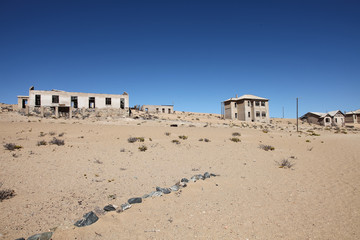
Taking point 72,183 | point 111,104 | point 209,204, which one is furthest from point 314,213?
point 111,104

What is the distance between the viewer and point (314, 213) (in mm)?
4645

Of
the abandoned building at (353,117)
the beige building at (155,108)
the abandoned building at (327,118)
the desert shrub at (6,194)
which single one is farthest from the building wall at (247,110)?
the desert shrub at (6,194)

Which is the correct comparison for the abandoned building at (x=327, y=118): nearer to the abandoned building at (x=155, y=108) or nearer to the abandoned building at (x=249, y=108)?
the abandoned building at (x=249, y=108)

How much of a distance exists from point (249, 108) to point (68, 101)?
39950 mm

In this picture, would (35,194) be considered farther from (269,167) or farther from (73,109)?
(73,109)

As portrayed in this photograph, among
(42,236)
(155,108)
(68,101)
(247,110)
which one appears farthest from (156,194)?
(155,108)

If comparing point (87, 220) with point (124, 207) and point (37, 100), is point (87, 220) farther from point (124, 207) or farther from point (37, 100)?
point (37, 100)

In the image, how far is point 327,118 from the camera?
53.5 m

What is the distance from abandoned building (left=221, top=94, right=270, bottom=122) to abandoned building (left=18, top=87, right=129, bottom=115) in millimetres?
27962

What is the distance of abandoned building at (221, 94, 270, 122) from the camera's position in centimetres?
4862

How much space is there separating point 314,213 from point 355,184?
3.53 meters

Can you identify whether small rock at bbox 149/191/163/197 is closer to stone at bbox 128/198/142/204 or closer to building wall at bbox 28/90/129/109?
stone at bbox 128/198/142/204

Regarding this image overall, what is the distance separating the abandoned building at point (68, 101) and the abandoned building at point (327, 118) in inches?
2007

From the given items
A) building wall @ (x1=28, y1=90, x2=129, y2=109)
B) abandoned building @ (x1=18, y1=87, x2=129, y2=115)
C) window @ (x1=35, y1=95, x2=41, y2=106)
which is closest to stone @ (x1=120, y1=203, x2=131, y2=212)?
abandoned building @ (x1=18, y1=87, x2=129, y2=115)
